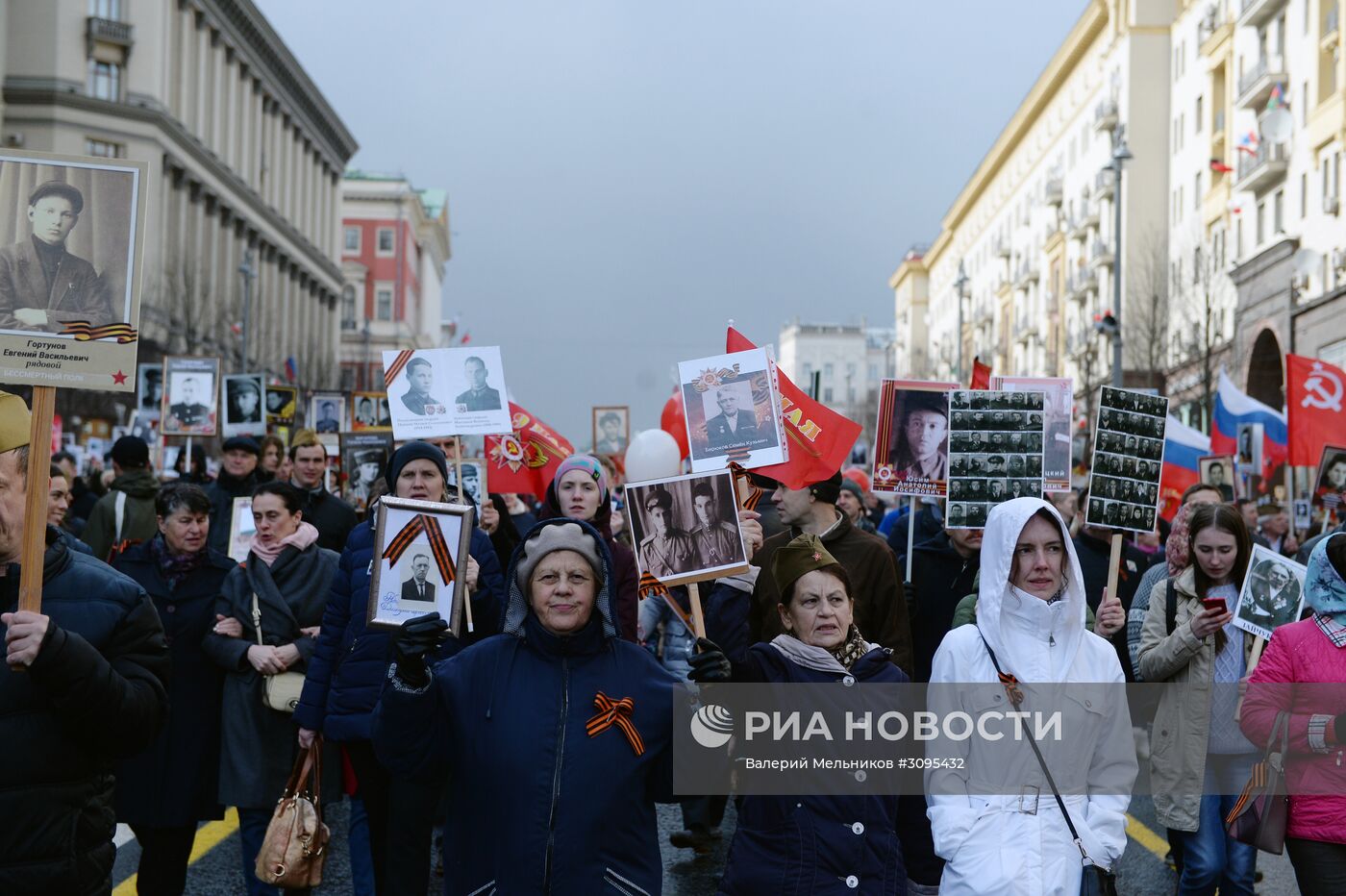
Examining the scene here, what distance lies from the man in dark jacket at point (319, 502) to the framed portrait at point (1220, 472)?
27.6 ft

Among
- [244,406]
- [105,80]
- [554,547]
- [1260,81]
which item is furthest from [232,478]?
[105,80]

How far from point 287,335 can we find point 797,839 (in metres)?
78.9

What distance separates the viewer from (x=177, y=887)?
259 inches

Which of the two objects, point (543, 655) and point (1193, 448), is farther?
point (1193, 448)

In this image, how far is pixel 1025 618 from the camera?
459 centimetres

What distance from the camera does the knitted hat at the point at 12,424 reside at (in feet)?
12.3

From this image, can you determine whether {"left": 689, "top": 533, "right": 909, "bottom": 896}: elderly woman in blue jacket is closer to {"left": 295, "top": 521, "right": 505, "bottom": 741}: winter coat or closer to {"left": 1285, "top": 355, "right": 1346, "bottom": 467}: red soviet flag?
{"left": 295, "top": 521, "right": 505, "bottom": 741}: winter coat

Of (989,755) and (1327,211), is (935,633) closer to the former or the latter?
(989,755)

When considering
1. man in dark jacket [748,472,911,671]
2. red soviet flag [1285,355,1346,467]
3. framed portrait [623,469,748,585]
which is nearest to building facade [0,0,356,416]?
red soviet flag [1285,355,1346,467]

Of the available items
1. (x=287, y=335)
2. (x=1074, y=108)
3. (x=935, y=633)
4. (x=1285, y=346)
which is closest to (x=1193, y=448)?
(x=935, y=633)

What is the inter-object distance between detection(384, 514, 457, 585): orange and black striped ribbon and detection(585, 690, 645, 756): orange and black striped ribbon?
1.09 meters

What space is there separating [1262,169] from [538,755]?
38.7 meters

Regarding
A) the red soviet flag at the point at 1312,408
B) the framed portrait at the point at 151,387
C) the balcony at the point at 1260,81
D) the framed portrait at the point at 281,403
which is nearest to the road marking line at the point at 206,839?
the red soviet flag at the point at 1312,408

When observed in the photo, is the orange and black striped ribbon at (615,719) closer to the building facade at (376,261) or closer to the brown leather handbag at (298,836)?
the brown leather handbag at (298,836)
